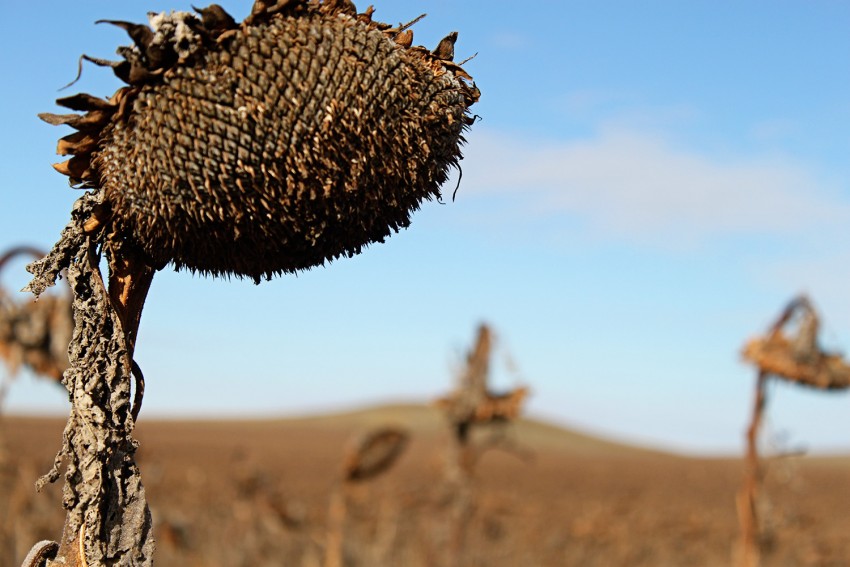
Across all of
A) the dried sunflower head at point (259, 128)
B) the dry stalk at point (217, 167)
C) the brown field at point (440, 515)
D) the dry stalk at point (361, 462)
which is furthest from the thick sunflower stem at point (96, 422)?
the dry stalk at point (361, 462)

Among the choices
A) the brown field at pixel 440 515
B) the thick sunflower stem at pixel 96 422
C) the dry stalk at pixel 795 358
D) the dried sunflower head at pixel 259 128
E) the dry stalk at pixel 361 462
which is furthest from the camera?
the brown field at pixel 440 515

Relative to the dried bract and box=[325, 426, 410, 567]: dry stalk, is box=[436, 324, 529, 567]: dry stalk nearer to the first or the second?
box=[325, 426, 410, 567]: dry stalk

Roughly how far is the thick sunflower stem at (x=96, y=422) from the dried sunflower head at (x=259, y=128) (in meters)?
0.14

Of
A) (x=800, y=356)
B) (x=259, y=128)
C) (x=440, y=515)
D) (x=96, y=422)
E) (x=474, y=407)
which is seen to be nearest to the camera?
(x=259, y=128)

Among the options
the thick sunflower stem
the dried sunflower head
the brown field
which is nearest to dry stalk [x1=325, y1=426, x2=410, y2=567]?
the brown field

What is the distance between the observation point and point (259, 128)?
1.75m

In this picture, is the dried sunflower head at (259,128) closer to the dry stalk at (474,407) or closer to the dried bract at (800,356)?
the dried bract at (800,356)

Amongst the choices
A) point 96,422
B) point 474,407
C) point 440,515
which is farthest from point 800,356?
point 440,515

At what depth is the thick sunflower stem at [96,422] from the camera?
1899mm

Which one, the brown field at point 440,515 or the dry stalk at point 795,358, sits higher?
the dry stalk at point 795,358

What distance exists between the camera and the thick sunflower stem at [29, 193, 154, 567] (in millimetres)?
1899

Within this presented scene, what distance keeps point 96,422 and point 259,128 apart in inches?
Answer: 27.3

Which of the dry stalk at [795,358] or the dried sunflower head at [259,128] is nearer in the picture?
the dried sunflower head at [259,128]

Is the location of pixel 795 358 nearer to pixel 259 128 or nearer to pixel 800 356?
pixel 800 356
